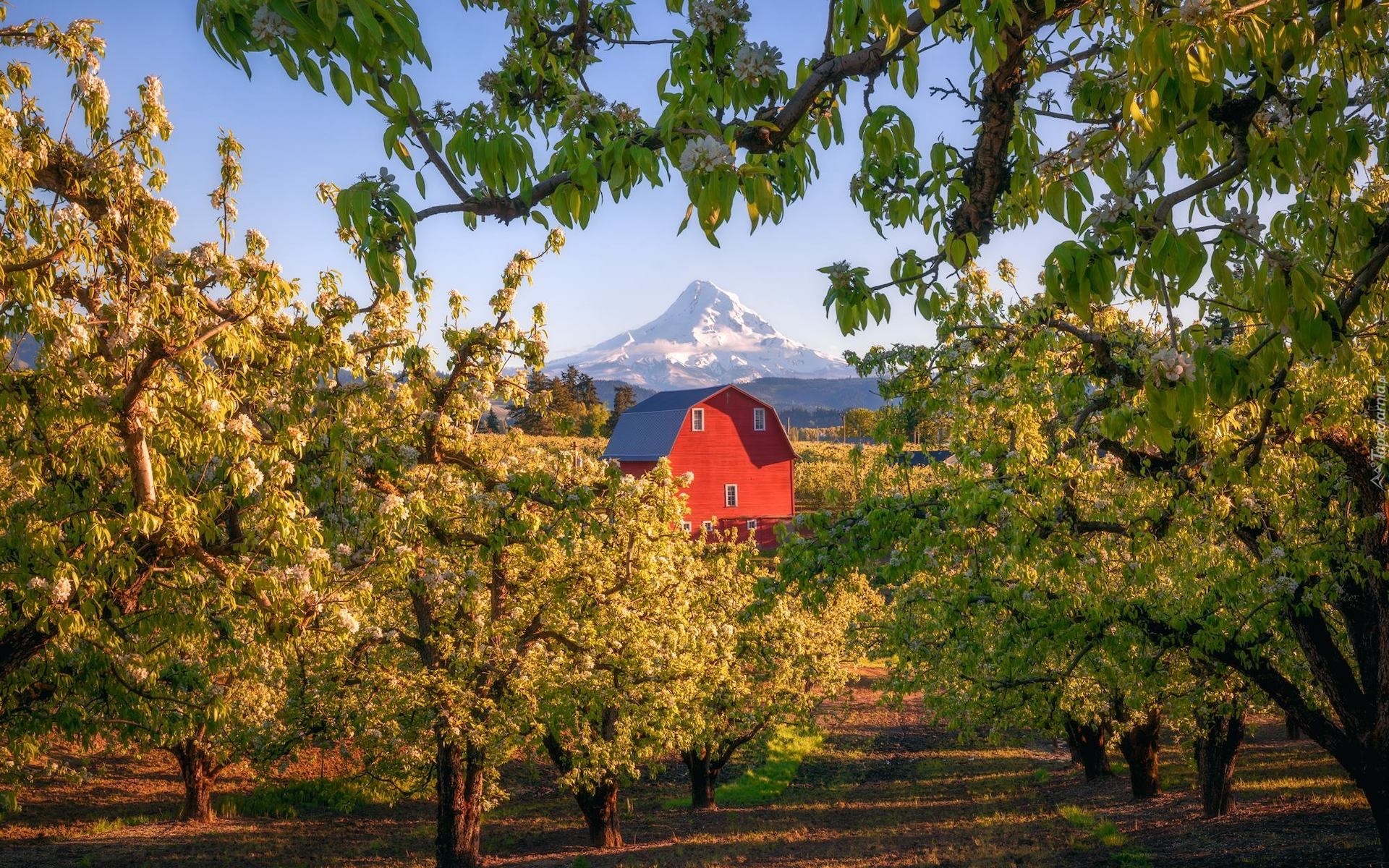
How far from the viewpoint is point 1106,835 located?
1848 cm

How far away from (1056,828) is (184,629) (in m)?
18.5

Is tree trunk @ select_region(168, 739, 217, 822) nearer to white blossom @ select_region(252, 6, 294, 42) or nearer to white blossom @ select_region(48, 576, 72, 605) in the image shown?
white blossom @ select_region(48, 576, 72, 605)

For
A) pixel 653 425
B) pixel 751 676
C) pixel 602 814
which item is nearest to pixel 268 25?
pixel 602 814

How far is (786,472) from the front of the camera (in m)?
62.1

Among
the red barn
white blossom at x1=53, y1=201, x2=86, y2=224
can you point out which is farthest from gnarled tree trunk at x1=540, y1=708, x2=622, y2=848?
the red barn

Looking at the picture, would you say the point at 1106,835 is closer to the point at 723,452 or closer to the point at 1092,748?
the point at 1092,748

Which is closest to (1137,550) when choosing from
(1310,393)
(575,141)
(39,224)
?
(1310,393)

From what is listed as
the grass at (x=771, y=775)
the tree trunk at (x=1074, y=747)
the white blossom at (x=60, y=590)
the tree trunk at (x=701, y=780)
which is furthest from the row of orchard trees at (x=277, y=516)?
the tree trunk at (x=1074, y=747)

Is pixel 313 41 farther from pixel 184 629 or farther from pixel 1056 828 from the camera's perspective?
pixel 1056 828

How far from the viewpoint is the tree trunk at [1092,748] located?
2639cm

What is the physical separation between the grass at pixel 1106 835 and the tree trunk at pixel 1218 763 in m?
2.02

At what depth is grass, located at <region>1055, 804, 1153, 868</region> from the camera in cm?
1584

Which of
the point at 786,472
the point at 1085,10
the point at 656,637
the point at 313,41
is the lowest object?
the point at 656,637

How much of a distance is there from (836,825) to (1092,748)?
342 inches
